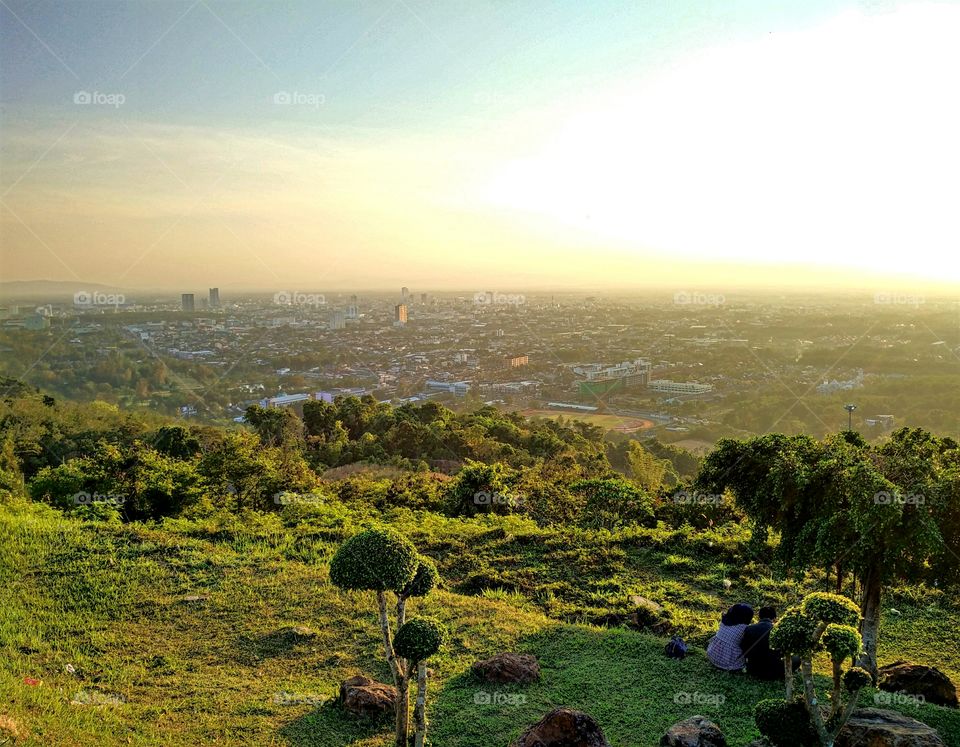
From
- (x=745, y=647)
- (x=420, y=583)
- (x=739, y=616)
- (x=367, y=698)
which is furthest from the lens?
(x=739, y=616)

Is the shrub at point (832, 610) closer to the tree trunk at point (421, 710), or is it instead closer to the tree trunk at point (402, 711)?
the tree trunk at point (421, 710)

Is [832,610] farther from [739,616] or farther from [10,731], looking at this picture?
[10,731]

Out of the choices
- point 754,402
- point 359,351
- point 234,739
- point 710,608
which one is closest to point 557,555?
point 710,608

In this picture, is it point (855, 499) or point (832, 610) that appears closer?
point (832, 610)

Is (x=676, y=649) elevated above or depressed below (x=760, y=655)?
below

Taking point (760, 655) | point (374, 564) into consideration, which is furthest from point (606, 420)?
point (374, 564)

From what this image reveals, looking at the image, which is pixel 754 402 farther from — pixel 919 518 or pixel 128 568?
pixel 128 568
